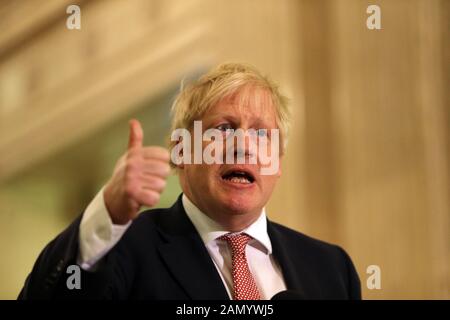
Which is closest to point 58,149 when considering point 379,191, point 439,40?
point 379,191

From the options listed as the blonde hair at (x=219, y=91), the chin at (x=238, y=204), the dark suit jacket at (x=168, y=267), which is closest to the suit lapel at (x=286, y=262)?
the dark suit jacket at (x=168, y=267)

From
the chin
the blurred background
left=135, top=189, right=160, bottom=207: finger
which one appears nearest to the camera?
left=135, top=189, right=160, bottom=207: finger

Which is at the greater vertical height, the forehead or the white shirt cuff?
the forehead

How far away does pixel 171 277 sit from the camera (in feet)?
5.16

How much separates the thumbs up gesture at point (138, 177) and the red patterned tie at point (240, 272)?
15.3 inches

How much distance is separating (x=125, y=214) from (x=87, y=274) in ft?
0.54

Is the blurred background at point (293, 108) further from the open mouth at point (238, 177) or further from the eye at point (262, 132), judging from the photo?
the open mouth at point (238, 177)

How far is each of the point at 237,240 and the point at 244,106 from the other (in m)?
0.35

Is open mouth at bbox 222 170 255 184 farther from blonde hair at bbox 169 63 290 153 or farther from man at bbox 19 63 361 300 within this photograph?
blonde hair at bbox 169 63 290 153

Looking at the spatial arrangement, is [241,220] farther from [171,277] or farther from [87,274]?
[87,274]

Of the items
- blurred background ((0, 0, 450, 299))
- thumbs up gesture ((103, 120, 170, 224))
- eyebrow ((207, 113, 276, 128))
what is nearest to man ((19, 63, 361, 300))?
eyebrow ((207, 113, 276, 128))

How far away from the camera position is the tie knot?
1.68 m

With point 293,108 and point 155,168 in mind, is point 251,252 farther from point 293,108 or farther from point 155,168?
point 293,108

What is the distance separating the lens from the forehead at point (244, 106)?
1.69 m
